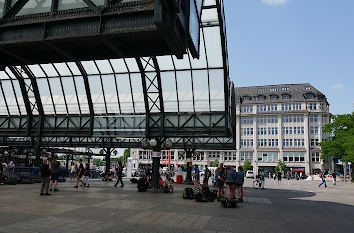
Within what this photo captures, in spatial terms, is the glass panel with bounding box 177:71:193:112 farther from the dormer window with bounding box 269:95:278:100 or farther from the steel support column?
the dormer window with bounding box 269:95:278:100

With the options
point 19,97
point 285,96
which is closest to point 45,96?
point 19,97

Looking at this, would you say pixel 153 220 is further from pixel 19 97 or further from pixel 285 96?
pixel 285 96

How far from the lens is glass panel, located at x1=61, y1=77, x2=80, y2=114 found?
83.0 feet

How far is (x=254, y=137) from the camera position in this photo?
9256 centimetres

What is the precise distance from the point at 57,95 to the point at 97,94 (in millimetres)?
3712

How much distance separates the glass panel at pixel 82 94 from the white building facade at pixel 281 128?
59225 mm

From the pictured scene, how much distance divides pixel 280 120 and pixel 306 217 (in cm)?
8296

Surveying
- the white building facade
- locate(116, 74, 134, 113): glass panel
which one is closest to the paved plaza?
locate(116, 74, 134, 113): glass panel

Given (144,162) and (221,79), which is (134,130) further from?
(144,162)

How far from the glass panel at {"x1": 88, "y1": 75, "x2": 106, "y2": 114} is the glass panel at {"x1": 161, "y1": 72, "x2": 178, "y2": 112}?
215 inches

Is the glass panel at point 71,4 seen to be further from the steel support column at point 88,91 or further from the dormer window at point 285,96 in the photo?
the dormer window at point 285,96

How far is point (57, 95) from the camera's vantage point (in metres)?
25.9

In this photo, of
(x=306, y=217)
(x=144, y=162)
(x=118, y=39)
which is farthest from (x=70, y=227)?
Result: (x=144, y=162)

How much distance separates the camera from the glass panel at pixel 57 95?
1011 inches
